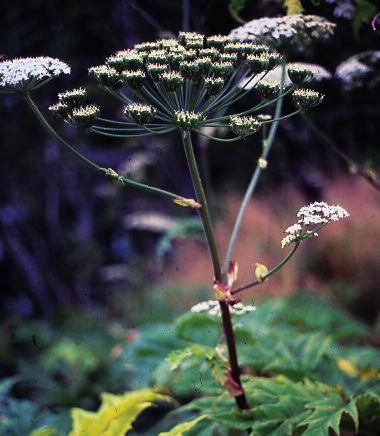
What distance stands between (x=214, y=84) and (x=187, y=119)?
21 cm

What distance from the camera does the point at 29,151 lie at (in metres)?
8.81

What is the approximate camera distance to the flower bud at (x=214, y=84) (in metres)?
2.64

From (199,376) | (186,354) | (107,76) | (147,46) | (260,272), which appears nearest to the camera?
(107,76)

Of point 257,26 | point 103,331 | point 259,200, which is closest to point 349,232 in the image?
point 259,200

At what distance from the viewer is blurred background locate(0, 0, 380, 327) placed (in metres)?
A: 5.76

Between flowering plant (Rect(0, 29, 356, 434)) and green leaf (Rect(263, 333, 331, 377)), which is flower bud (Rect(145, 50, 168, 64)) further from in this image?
green leaf (Rect(263, 333, 331, 377))

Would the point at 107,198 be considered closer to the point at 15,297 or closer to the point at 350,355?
the point at 15,297

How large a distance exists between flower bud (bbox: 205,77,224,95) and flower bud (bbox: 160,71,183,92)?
0.41 ft

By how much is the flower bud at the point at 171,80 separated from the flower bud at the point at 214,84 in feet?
0.41

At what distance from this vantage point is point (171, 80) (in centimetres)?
258

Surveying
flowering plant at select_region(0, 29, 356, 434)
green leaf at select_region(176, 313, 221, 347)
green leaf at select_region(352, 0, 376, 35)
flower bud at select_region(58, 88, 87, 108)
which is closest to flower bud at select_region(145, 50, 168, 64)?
flowering plant at select_region(0, 29, 356, 434)

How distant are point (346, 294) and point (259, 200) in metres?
2.33

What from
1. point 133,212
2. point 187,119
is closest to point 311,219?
point 187,119

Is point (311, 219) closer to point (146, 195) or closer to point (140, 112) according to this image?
point (140, 112)
